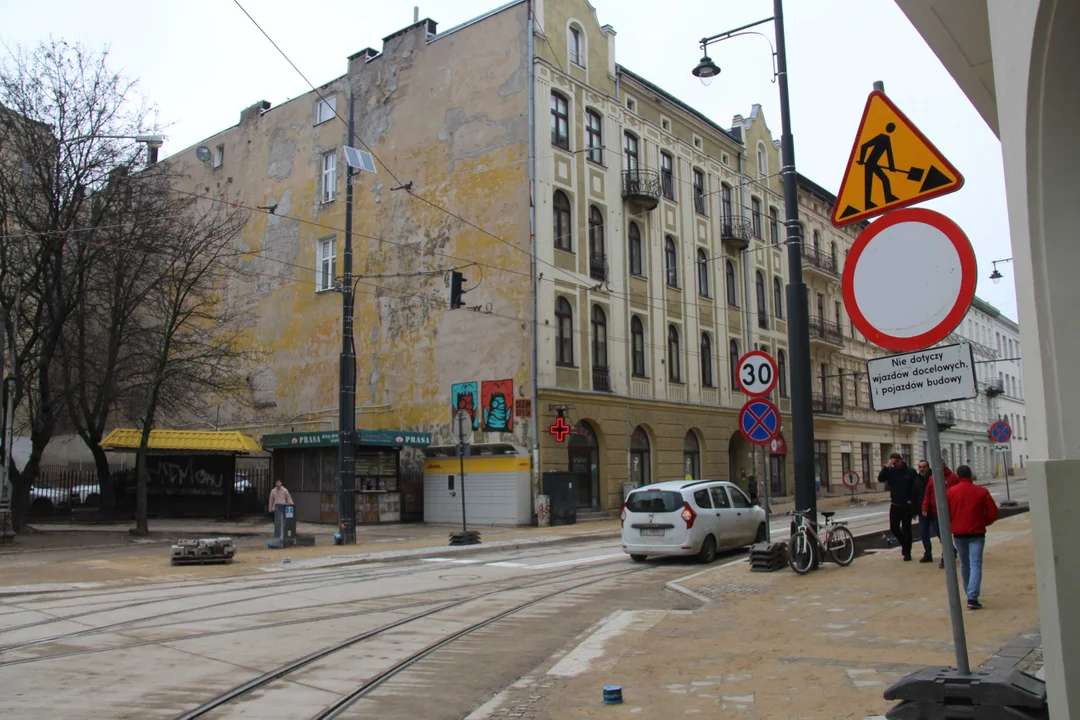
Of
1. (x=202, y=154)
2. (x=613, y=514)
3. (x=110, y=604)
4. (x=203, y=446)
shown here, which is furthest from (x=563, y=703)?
(x=202, y=154)

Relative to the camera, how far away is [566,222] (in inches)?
1249

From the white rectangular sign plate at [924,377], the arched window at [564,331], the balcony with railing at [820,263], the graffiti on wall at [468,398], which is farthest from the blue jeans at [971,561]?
the balcony with railing at [820,263]

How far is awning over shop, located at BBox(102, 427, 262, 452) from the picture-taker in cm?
3062

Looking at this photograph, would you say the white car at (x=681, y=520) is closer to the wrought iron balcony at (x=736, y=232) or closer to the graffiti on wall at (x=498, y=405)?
the graffiti on wall at (x=498, y=405)

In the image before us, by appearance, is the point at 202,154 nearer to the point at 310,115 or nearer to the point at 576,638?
the point at 310,115

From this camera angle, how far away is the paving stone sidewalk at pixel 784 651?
6.15 metres

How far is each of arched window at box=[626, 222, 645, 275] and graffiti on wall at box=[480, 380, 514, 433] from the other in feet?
26.8

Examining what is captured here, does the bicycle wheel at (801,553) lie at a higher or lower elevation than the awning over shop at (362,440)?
lower

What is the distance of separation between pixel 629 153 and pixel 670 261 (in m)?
4.85

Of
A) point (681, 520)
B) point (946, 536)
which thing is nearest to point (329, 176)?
point (681, 520)

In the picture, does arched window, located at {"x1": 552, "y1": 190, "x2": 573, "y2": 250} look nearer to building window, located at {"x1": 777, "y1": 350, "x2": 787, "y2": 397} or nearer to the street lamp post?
building window, located at {"x1": 777, "y1": 350, "x2": 787, "y2": 397}

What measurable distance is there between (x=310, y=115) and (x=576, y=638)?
3488cm

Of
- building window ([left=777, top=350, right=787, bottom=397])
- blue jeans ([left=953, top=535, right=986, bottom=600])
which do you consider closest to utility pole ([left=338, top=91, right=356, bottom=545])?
blue jeans ([left=953, top=535, right=986, bottom=600])

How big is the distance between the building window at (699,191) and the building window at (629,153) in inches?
194
